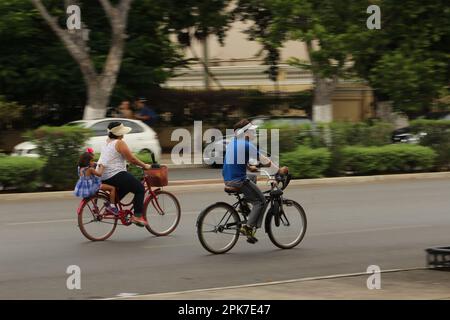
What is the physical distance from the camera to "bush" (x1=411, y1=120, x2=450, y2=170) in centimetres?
2550

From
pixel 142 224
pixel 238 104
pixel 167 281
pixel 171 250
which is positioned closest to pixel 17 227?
pixel 142 224

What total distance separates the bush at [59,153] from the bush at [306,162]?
514cm

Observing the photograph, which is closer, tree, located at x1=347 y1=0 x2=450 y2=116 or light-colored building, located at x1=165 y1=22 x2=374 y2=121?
tree, located at x1=347 y1=0 x2=450 y2=116

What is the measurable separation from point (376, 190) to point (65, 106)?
16.3m

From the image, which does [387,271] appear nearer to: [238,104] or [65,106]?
[65,106]

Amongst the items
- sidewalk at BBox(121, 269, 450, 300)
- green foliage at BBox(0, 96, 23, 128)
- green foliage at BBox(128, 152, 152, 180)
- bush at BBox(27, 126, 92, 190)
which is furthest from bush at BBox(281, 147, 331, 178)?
sidewalk at BBox(121, 269, 450, 300)

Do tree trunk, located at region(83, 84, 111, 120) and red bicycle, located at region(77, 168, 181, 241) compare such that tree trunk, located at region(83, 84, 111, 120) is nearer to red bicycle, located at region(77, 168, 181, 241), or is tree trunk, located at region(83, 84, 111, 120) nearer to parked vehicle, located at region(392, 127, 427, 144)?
parked vehicle, located at region(392, 127, 427, 144)

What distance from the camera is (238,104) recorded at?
37.9 metres

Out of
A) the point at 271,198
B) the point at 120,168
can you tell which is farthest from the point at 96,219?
the point at 271,198

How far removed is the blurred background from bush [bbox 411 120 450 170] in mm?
31

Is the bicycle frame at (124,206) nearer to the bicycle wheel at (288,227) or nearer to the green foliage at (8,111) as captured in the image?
the bicycle wheel at (288,227)

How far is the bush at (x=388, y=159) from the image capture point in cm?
2388

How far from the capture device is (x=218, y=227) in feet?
39.8
